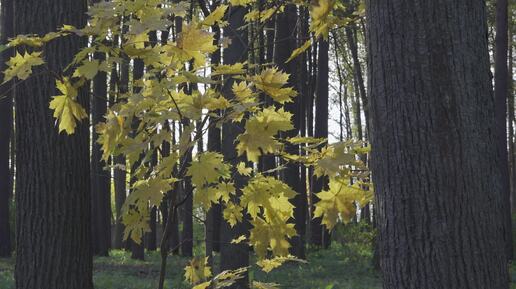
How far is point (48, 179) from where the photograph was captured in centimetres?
443

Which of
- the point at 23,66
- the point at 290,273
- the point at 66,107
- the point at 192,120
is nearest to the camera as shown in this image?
the point at 192,120

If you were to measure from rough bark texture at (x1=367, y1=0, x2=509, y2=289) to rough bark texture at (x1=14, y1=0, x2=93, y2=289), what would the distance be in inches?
106

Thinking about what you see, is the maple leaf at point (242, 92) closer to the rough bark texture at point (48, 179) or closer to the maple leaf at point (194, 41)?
the maple leaf at point (194, 41)

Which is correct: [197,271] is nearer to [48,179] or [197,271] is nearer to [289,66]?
[48,179]

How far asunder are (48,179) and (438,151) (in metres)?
2.94

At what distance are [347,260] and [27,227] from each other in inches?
481

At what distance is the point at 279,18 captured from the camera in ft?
→ 43.3

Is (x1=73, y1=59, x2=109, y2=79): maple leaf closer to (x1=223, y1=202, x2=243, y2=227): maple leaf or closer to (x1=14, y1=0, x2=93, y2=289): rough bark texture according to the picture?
(x1=223, y1=202, x2=243, y2=227): maple leaf

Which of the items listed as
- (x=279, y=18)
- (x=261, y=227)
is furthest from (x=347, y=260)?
(x=261, y=227)

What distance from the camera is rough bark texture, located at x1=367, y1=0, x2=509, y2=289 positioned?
2.35 metres

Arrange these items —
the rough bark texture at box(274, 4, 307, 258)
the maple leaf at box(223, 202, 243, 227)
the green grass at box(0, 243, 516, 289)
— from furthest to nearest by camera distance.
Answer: the rough bark texture at box(274, 4, 307, 258) < the green grass at box(0, 243, 516, 289) < the maple leaf at box(223, 202, 243, 227)

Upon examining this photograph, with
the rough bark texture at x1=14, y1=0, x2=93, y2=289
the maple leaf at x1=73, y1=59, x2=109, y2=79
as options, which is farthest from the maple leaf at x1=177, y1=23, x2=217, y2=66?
the rough bark texture at x1=14, y1=0, x2=93, y2=289

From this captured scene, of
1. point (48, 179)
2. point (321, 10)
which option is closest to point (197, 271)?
point (321, 10)

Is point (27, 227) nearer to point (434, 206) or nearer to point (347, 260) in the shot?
point (434, 206)
